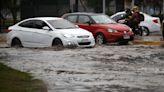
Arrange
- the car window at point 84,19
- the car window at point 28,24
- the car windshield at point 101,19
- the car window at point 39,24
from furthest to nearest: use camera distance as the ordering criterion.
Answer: the car window at point 84,19
the car windshield at point 101,19
the car window at point 28,24
the car window at point 39,24

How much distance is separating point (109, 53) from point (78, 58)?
6.50 feet

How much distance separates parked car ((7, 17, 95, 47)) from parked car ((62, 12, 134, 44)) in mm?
2098

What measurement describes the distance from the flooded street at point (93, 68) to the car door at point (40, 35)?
1.37m

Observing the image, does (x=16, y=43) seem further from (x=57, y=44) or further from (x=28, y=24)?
(x=57, y=44)

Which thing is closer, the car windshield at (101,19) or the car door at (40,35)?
the car door at (40,35)

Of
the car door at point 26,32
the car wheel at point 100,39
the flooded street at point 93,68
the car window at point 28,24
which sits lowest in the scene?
the flooded street at point 93,68

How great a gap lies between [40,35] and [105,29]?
11.4 ft

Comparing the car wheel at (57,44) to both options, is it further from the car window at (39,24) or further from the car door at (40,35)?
the car window at (39,24)

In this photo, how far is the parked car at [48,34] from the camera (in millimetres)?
20828

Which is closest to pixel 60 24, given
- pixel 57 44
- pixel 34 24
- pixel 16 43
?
pixel 34 24

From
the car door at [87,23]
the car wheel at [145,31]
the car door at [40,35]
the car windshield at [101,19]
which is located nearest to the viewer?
the car door at [40,35]

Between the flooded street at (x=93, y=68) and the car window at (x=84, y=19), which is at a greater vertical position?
the car window at (x=84, y=19)

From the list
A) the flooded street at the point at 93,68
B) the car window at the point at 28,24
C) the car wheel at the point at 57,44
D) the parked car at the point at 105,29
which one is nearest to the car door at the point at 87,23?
the parked car at the point at 105,29

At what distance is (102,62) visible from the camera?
51.0ft
